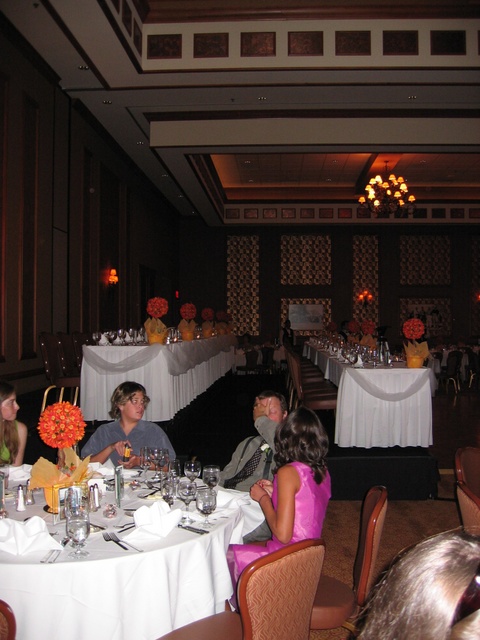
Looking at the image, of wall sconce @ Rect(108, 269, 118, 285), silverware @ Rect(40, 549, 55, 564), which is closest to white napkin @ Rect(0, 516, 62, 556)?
silverware @ Rect(40, 549, 55, 564)

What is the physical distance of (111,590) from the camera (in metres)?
2.03

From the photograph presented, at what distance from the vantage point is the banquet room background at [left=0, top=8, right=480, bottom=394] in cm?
743

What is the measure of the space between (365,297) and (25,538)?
53.9 feet

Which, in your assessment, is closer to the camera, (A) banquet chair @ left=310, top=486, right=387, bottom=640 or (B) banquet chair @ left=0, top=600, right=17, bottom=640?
(B) banquet chair @ left=0, top=600, right=17, bottom=640

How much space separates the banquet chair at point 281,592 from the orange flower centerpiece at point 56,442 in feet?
3.38

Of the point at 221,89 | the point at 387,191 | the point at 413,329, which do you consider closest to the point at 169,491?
the point at 413,329

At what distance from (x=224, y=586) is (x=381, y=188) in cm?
1134

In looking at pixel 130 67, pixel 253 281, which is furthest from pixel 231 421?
pixel 253 281

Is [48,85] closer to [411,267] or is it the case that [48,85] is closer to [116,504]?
[116,504]

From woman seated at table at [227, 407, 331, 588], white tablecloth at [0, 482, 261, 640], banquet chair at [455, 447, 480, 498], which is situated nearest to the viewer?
white tablecloth at [0, 482, 261, 640]

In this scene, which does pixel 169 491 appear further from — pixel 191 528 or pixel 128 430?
pixel 128 430

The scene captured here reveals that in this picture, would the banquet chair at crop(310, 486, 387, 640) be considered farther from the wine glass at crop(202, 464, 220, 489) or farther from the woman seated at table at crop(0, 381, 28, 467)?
the woman seated at table at crop(0, 381, 28, 467)

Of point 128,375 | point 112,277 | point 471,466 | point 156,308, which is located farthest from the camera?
point 112,277

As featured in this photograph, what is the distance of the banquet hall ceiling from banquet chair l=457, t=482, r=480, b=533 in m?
5.94
